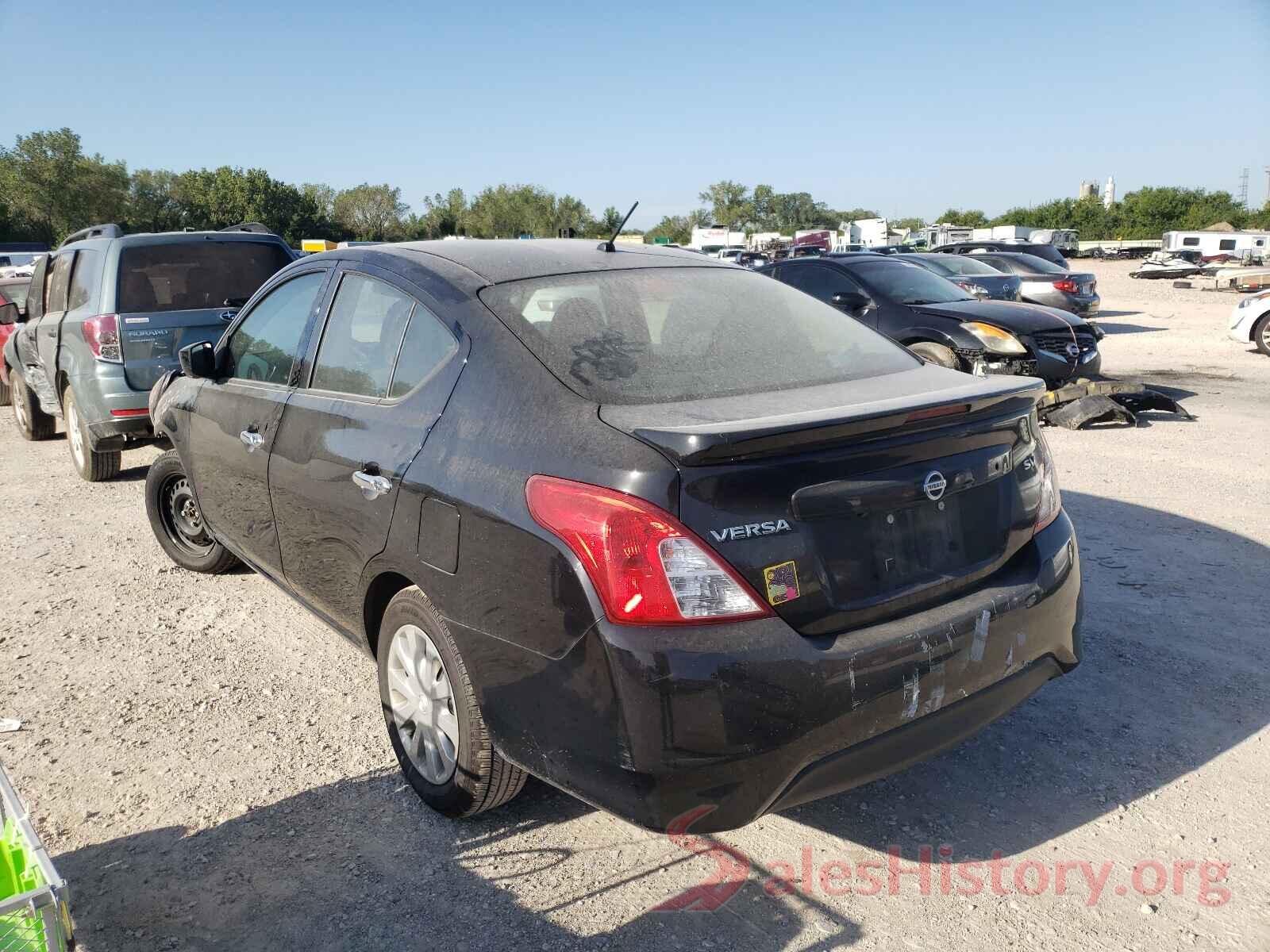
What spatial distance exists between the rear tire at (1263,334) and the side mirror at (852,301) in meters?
7.87

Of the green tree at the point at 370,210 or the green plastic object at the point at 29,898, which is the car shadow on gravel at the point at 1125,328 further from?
the green tree at the point at 370,210

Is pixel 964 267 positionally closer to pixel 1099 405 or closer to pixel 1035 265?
pixel 1035 265

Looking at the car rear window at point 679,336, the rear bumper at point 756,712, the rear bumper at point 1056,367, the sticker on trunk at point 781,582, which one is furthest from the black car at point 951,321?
the sticker on trunk at point 781,582

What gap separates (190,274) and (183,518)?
8.88 ft

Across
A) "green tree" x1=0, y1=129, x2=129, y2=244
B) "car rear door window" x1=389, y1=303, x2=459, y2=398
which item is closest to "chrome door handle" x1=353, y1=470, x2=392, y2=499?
"car rear door window" x1=389, y1=303, x2=459, y2=398

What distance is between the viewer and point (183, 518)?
5.43 meters

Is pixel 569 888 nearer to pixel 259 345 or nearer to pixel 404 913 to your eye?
pixel 404 913

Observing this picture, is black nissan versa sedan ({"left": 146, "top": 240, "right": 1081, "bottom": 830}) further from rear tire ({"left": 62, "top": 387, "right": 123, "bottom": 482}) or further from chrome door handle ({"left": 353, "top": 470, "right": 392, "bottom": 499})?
rear tire ({"left": 62, "top": 387, "right": 123, "bottom": 482})

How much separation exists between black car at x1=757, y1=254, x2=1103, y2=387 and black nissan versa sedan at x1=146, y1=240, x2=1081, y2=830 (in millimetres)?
5938

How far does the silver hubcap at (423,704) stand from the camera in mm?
2893

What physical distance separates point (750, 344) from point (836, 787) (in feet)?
4.62

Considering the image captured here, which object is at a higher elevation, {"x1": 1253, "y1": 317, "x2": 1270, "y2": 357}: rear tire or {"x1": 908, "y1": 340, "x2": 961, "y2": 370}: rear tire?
{"x1": 908, "y1": 340, "x2": 961, "y2": 370}: rear tire

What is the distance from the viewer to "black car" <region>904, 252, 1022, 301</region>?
50.7 ft

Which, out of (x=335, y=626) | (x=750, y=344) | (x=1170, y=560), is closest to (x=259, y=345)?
(x=335, y=626)
